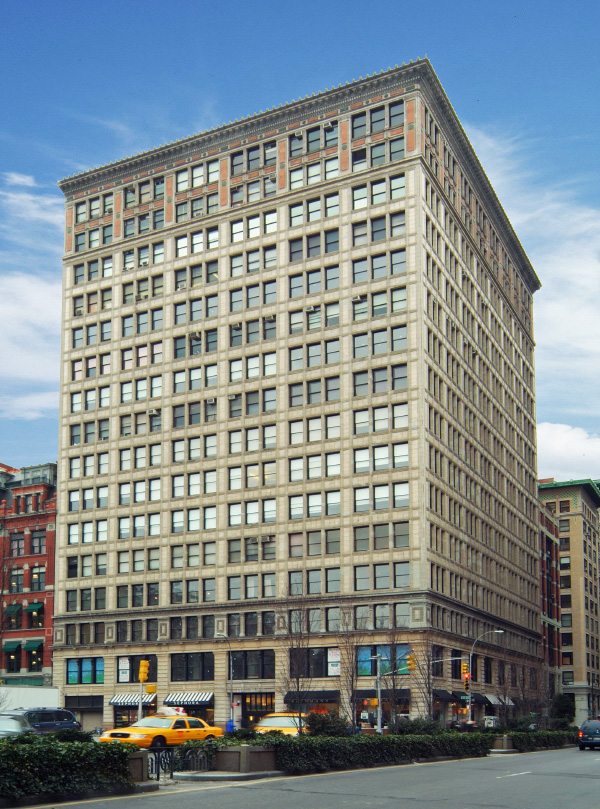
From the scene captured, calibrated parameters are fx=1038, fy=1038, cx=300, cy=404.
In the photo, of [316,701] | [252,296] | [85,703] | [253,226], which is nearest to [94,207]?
[253,226]

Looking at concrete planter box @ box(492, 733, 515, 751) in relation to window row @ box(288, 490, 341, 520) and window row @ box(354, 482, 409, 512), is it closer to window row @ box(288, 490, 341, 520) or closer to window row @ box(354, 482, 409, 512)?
window row @ box(354, 482, 409, 512)

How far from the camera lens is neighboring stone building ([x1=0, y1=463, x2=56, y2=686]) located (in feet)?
298

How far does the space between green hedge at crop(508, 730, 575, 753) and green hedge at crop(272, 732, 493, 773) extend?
14.3 m

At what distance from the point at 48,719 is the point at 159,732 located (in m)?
6.99

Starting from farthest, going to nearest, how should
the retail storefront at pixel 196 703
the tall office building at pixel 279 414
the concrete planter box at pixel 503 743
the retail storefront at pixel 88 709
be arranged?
the retail storefront at pixel 88 709, the retail storefront at pixel 196 703, the tall office building at pixel 279 414, the concrete planter box at pixel 503 743

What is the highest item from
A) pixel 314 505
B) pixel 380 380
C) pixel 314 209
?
pixel 314 209

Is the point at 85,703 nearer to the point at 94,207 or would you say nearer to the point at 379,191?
the point at 94,207

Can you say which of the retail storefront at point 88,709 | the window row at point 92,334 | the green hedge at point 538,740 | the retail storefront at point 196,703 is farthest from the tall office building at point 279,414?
the green hedge at point 538,740

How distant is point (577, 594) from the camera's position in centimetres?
14850

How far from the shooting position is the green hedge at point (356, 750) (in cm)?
3347

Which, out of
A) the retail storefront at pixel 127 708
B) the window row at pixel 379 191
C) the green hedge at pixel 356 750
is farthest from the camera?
the retail storefront at pixel 127 708

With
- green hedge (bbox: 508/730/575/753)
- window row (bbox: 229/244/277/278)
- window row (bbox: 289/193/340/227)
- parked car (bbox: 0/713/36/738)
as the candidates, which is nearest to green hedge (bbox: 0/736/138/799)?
parked car (bbox: 0/713/36/738)

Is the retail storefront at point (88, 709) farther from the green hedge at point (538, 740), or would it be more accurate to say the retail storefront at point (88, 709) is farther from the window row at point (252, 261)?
the window row at point (252, 261)

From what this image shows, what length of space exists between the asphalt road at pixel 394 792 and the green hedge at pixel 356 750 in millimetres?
684
